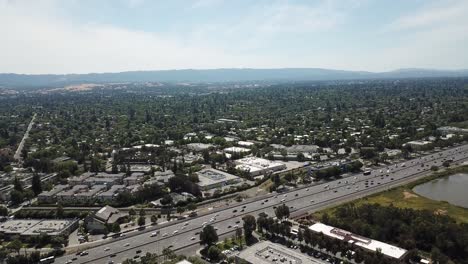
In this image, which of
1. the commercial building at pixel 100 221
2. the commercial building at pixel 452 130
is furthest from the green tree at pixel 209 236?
the commercial building at pixel 452 130

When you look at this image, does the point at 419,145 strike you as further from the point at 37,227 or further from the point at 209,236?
the point at 37,227

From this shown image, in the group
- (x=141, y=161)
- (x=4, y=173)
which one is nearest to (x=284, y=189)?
(x=141, y=161)

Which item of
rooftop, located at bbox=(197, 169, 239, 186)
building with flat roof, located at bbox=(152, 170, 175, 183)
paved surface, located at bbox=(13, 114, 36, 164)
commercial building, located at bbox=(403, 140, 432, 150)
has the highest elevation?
commercial building, located at bbox=(403, 140, 432, 150)

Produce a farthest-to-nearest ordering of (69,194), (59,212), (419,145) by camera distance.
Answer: (419,145)
(69,194)
(59,212)

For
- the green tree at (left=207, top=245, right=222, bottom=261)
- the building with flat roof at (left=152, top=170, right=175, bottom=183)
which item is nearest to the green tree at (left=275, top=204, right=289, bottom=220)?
the green tree at (left=207, top=245, right=222, bottom=261)

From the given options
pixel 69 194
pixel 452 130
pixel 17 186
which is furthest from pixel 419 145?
pixel 17 186

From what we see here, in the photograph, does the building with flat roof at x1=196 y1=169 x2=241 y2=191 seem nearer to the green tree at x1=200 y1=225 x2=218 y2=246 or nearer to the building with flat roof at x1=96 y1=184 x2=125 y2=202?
the building with flat roof at x1=96 y1=184 x2=125 y2=202
